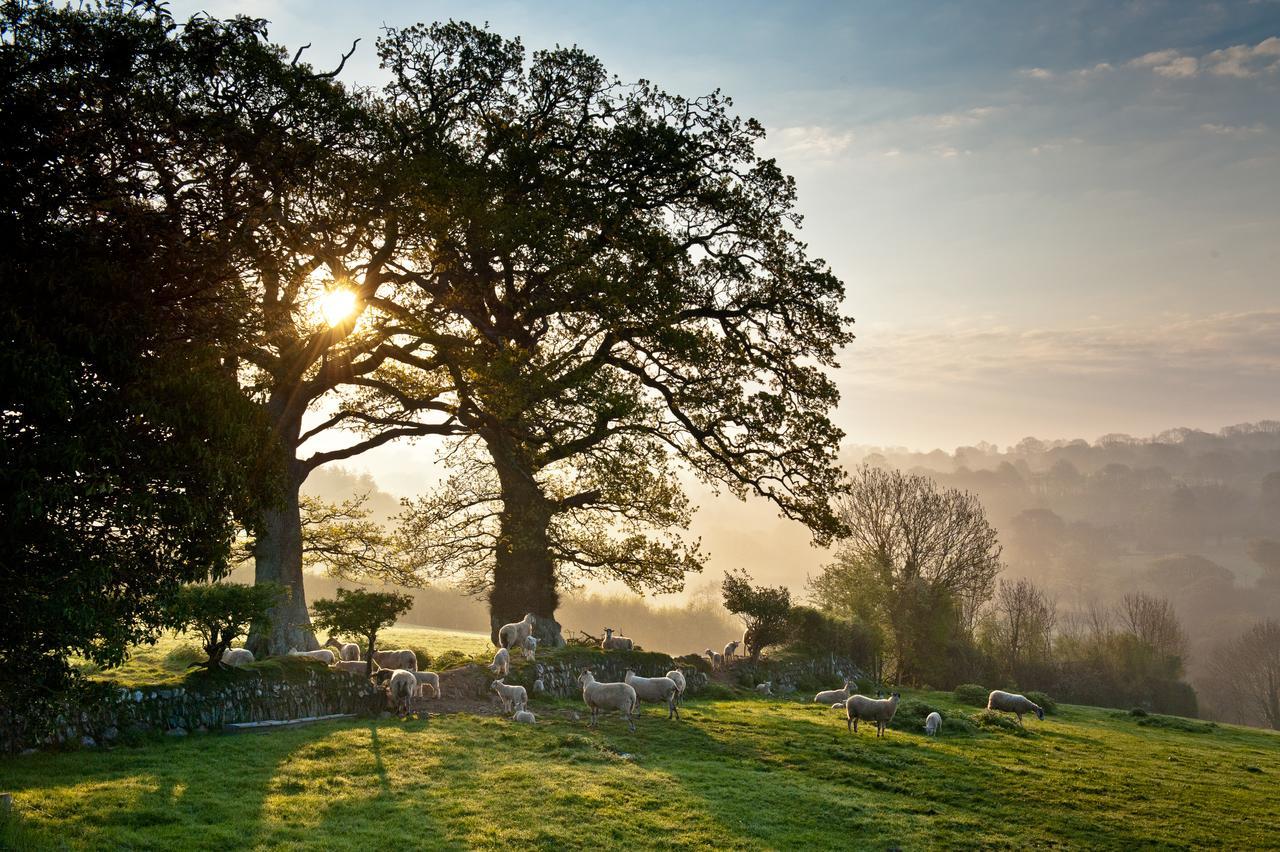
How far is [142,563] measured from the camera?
11.1 meters

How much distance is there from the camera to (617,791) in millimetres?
13477

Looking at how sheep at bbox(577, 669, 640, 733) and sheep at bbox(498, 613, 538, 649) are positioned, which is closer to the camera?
sheep at bbox(577, 669, 640, 733)

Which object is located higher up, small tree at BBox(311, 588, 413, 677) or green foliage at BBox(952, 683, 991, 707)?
small tree at BBox(311, 588, 413, 677)

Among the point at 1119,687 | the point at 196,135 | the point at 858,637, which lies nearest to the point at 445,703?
the point at 196,135

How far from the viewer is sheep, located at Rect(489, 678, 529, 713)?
64.8 ft

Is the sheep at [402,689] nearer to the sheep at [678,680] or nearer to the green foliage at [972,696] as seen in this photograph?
the sheep at [678,680]

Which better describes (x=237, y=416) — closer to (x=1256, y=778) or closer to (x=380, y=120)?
(x=380, y=120)

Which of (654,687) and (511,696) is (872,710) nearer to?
(654,687)

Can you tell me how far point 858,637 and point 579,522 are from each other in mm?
17815

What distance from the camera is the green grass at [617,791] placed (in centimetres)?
1113

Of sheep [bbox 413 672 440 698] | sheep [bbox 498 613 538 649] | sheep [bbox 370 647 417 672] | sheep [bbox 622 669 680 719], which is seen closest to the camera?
sheep [bbox 413 672 440 698]

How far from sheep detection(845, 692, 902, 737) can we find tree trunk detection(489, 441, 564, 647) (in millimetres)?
11731

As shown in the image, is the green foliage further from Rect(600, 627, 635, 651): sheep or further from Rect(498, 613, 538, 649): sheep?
Rect(498, 613, 538, 649): sheep

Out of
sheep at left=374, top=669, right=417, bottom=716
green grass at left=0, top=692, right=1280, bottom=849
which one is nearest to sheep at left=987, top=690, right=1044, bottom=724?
green grass at left=0, top=692, right=1280, bottom=849
